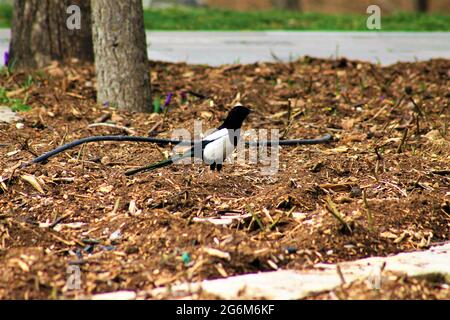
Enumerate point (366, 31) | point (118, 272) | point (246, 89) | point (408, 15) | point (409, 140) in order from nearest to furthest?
point (118, 272)
point (409, 140)
point (246, 89)
point (366, 31)
point (408, 15)

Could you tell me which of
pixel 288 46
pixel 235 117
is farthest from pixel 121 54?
pixel 288 46

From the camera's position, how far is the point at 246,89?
27.0ft

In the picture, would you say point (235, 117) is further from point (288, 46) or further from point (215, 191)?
point (288, 46)

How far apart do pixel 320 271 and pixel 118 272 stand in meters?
0.98

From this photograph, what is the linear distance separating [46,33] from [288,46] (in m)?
3.83

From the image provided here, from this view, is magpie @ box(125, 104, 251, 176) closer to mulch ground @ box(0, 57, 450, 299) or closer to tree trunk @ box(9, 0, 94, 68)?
mulch ground @ box(0, 57, 450, 299)

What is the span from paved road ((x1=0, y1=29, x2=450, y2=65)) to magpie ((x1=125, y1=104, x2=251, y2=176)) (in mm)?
3910

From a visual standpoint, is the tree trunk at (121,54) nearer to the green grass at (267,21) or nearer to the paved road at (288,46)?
the paved road at (288,46)

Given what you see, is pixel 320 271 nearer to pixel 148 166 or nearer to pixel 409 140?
pixel 148 166

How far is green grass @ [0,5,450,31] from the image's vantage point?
13828 millimetres

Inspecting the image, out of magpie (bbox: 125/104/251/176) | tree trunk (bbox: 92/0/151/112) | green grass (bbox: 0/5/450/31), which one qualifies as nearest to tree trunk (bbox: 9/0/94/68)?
tree trunk (bbox: 92/0/151/112)

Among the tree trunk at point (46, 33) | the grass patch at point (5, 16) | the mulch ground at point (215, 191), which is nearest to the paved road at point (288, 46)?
the grass patch at point (5, 16)

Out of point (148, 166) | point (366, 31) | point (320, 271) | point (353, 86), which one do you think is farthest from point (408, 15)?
point (320, 271)

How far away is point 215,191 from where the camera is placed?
5.41m
